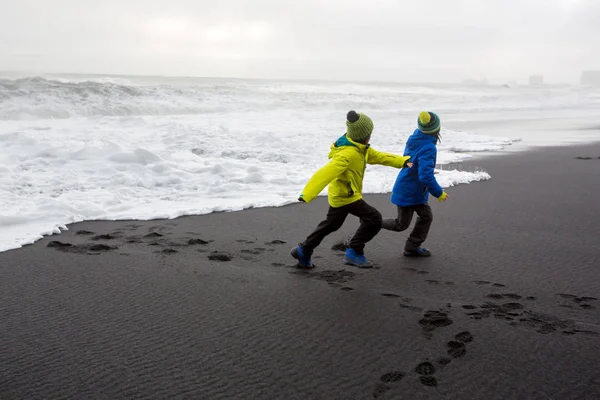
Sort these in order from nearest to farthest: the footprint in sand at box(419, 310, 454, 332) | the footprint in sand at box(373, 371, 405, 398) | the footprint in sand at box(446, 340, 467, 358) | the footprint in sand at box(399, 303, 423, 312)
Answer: the footprint in sand at box(373, 371, 405, 398)
the footprint in sand at box(446, 340, 467, 358)
the footprint in sand at box(419, 310, 454, 332)
the footprint in sand at box(399, 303, 423, 312)

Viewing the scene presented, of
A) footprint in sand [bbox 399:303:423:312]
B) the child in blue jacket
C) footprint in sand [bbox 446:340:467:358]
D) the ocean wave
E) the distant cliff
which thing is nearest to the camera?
footprint in sand [bbox 446:340:467:358]

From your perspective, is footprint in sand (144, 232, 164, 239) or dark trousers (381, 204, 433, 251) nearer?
dark trousers (381, 204, 433, 251)

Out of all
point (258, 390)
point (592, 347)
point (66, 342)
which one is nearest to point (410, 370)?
point (258, 390)

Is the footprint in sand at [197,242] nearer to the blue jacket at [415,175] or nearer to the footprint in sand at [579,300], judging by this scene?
the blue jacket at [415,175]

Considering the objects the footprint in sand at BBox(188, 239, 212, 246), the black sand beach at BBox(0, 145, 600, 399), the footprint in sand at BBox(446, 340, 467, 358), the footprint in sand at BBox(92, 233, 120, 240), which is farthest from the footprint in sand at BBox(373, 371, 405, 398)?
the footprint in sand at BBox(92, 233, 120, 240)

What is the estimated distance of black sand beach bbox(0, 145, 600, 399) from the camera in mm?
2762

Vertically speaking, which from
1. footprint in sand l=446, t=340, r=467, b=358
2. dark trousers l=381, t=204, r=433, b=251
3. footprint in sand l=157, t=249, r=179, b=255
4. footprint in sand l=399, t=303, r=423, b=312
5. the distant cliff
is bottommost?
footprint in sand l=157, t=249, r=179, b=255

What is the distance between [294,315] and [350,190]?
141cm

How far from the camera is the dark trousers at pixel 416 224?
505 cm

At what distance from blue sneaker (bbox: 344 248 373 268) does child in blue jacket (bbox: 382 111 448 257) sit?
54cm

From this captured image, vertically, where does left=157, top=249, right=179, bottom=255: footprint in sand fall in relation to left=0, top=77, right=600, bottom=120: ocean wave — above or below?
below

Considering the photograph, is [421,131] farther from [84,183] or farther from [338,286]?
[84,183]

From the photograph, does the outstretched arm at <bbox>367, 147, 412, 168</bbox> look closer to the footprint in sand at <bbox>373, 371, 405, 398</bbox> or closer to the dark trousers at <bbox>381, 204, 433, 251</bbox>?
the dark trousers at <bbox>381, 204, 433, 251</bbox>

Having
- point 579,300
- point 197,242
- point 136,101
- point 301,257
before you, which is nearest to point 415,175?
point 301,257
